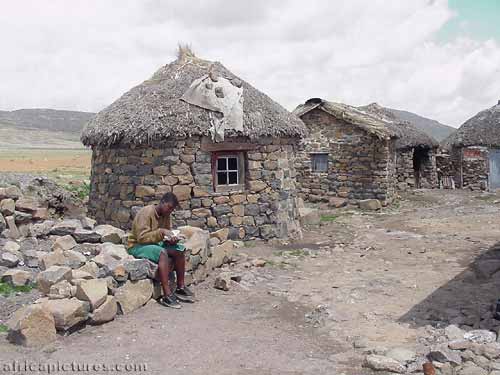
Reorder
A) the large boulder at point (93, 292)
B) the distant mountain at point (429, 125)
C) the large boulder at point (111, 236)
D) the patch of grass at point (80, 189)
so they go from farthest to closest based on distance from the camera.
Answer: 1. the distant mountain at point (429, 125)
2. the patch of grass at point (80, 189)
3. the large boulder at point (111, 236)
4. the large boulder at point (93, 292)

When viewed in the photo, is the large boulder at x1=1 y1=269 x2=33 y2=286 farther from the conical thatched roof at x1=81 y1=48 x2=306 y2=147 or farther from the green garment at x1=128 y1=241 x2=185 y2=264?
the conical thatched roof at x1=81 y1=48 x2=306 y2=147

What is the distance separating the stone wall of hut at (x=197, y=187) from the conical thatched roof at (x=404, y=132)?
37.2ft

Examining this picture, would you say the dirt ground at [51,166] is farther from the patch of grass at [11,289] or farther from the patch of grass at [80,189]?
the patch of grass at [11,289]

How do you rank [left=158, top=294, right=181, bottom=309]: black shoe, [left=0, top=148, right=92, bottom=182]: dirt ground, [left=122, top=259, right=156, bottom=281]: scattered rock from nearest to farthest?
[left=122, top=259, right=156, bottom=281]: scattered rock
[left=158, top=294, right=181, bottom=309]: black shoe
[left=0, top=148, right=92, bottom=182]: dirt ground

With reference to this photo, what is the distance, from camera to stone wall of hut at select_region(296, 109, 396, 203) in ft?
57.0

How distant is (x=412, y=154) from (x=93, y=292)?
1925 cm

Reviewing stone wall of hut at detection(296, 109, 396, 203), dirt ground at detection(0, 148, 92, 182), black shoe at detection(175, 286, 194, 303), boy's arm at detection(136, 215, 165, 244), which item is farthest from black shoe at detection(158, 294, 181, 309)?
stone wall of hut at detection(296, 109, 396, 203)

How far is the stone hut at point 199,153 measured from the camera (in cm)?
1035

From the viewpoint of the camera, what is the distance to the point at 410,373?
4695mm

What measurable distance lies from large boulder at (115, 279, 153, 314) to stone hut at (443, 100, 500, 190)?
19.7m

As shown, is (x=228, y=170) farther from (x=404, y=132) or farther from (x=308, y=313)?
(x=404, y=132)

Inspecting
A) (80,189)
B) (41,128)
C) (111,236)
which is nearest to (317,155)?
(80,189)

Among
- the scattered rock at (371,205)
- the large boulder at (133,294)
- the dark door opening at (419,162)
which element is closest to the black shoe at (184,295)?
the large boulder at (133,294)

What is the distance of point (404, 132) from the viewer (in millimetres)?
22250
